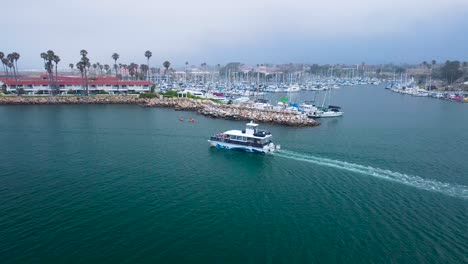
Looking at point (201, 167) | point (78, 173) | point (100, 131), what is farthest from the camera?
point (100, 131)

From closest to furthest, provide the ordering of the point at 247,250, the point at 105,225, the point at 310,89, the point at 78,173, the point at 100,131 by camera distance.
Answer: the point at 247,250 < the point at 105,225 < the point at 78,173 < the point at 100,131 < the point at 310,89

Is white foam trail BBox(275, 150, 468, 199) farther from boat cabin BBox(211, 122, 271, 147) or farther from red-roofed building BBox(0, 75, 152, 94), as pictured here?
red-roofed building BBox(0, 75, 152, 94)

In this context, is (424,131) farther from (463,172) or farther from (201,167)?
(201,167)

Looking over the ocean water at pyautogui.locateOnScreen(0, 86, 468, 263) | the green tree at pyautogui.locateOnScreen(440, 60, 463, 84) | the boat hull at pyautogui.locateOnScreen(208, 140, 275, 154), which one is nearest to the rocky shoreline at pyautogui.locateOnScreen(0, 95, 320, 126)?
the ocean water at pyautogui.locateOnScreen(0, 86, 468, 263)

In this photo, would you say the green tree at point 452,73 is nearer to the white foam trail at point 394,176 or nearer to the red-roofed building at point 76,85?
the red-roofed building at point 76,85

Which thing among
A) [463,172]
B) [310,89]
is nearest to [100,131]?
[463,172]

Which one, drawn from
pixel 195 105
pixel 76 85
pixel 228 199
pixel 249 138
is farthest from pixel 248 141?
pixel 76 85
